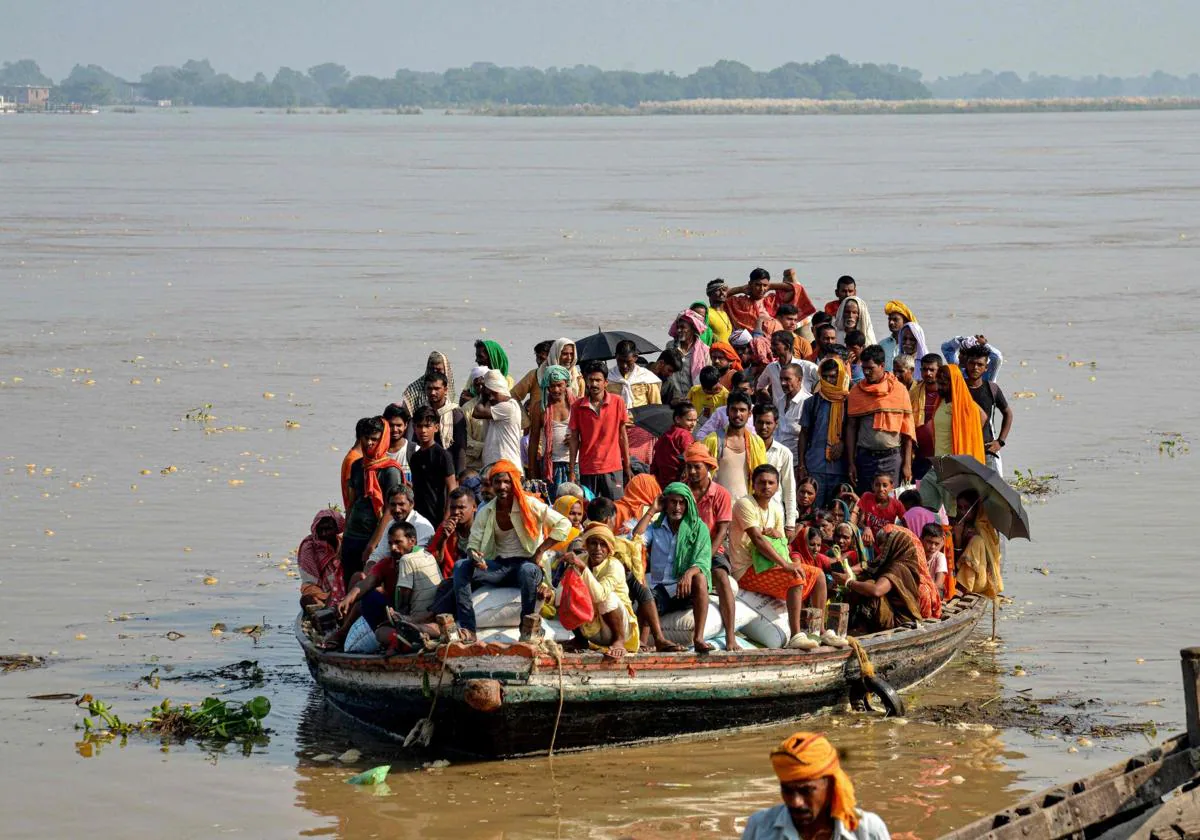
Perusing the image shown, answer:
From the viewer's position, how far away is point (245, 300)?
32.0 m

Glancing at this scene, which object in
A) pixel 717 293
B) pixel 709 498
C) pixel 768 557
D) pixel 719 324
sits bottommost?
pixel 768 557

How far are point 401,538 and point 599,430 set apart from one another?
7.00 feet

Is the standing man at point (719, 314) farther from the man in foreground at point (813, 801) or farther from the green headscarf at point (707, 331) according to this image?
the man in foreground at point (813, 801)

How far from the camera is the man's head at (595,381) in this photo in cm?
1196

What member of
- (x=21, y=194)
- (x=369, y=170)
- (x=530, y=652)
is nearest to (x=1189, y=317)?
(x=530, y=652)

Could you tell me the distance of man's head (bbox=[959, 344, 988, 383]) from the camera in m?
12.8

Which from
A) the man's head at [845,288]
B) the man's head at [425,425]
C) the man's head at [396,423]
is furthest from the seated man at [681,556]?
the man's head at [845,288]

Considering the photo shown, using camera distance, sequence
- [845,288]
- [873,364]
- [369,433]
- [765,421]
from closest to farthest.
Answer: [369,433], [765,421], [873,364], [845,288]

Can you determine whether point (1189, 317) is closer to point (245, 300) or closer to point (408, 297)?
point (408, 297)

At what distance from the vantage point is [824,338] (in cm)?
1391

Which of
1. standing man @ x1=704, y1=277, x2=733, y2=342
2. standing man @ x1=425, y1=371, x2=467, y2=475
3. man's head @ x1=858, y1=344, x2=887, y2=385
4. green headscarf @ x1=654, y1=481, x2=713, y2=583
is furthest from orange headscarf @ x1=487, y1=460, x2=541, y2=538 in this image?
standing man @ x1=704, y1=277, x2=733, y2=342

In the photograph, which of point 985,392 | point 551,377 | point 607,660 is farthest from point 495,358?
point 985,392

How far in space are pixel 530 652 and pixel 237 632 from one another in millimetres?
4357

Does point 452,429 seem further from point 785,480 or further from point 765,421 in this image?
point 785,480
